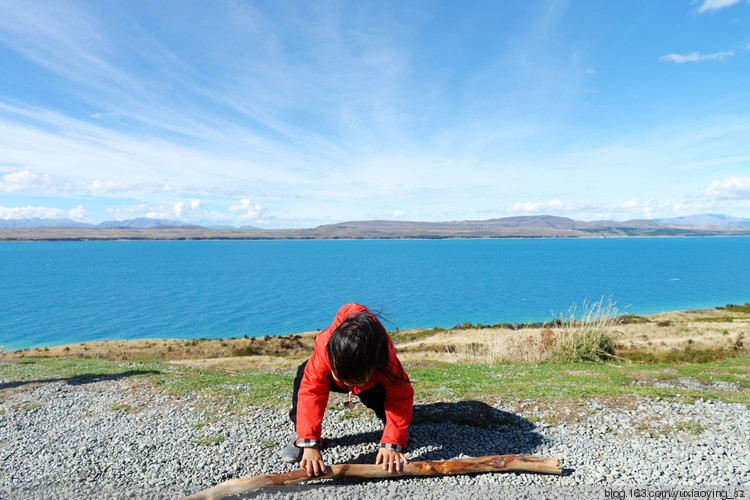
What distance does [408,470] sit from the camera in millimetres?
4980

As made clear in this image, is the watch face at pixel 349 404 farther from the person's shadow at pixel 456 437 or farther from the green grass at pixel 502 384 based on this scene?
the person's shadow at pixel 456 437

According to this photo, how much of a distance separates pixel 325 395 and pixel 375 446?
2.09 meters

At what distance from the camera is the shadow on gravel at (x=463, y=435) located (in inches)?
235

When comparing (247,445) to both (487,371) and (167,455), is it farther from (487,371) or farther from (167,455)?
(487,371)

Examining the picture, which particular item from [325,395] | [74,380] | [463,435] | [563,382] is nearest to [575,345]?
[563,382]

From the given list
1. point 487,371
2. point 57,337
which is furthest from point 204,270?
→ point 487,371

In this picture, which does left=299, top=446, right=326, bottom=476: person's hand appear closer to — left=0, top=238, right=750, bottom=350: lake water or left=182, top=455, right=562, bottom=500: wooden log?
left=182, top=455, right=562, bottom=500: wooden log

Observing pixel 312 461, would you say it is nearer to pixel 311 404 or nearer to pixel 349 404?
pixel 311 404

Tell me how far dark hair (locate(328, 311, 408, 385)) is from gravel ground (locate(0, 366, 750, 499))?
2040mm

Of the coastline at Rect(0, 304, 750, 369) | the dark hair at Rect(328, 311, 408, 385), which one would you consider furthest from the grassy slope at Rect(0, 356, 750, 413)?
the coastline at Rect(0, 304, 750, 369)

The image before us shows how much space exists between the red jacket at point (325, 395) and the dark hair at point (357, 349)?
533 millimetres

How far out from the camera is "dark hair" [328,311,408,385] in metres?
3.82

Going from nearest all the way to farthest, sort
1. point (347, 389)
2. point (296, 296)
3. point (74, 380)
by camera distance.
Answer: point (347, 389), point (74, 380), point (296, 296)

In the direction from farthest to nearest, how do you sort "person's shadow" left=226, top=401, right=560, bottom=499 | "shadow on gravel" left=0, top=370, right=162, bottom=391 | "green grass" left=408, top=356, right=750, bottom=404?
"shadow on gravel" left=0, top=370, right=162, bottom=391, "green grass" left=408, top=356, right=750, bottom=404, "person's shadow" left=226, top=401, right=560, bottom=499
